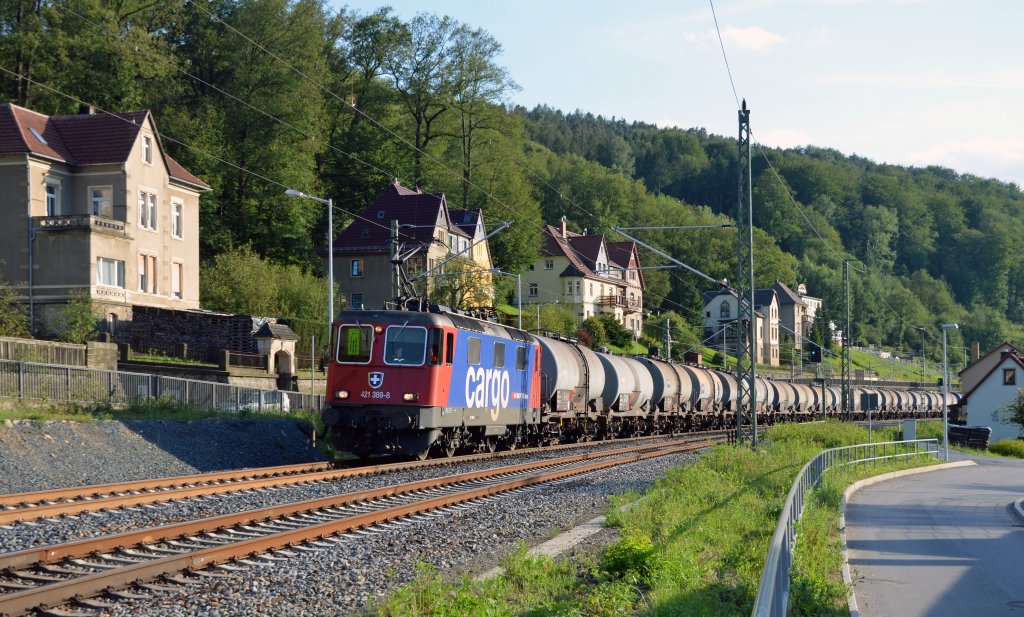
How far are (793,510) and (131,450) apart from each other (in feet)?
44.5

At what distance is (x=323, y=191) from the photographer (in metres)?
77.0

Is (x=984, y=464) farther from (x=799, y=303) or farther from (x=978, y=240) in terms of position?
(x=978, y=240)

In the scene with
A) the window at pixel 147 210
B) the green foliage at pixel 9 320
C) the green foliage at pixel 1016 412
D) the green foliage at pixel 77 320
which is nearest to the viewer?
the green foliage at pixel 9 320

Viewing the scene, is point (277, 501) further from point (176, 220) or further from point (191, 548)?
point (176, 220)

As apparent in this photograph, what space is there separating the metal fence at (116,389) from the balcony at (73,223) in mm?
18486

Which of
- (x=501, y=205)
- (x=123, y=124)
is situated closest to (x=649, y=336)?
(x=501, y=205)

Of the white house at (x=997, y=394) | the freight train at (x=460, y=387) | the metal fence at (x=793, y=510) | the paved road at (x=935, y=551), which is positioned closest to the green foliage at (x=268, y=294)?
the freight train at (x=460, y=387)

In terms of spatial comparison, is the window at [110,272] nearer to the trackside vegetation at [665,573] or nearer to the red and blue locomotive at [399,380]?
Result: the red and blue locomotive at [399,380]

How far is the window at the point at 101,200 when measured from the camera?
167 feet

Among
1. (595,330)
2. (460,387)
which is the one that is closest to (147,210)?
(460,387)

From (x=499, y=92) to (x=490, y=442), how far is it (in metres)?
51.6

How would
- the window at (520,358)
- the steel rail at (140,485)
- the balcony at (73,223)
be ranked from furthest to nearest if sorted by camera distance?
the balcony at (73,223) → the window at (520,358) → the steel rail at (140,485)

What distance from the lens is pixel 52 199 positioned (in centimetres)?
5000

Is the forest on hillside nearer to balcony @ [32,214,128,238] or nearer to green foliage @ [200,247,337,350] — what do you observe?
green foliage @ [200,247,337,350]
